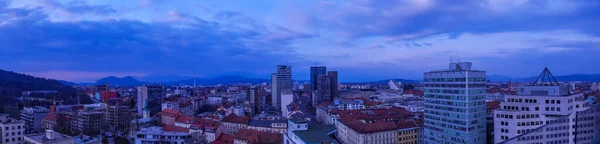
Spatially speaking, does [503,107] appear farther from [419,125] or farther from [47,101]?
[47,101]

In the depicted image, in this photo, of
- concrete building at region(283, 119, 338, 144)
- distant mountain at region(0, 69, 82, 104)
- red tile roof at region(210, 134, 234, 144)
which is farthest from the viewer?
distant mountain at region(0, 69, 82, 104)

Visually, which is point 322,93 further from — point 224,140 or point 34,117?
point 224,140

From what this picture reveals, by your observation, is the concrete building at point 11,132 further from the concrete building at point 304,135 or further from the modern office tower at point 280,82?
the modern office tower at point 280,82

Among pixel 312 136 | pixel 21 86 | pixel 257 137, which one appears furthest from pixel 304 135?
pixel 21 86

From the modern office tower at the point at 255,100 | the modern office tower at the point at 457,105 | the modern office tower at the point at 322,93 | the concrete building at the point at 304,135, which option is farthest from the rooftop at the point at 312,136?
the modern office tower at the point at 322,93

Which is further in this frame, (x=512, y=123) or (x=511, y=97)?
(x=511, y=97)

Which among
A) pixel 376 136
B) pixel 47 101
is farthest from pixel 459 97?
pixel 47 101

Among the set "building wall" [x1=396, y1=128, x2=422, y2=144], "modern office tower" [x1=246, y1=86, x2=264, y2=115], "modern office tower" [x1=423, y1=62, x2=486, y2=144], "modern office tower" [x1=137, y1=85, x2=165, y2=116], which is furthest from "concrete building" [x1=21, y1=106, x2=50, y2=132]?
"modern office tower" [x1=423, y1=62, x2=486, y2=144]

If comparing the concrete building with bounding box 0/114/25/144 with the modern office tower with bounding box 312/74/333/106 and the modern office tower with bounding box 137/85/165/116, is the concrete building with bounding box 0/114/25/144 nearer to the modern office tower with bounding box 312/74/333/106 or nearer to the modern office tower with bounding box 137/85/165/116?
the modern office tower with bounding box 137/85/165/116
